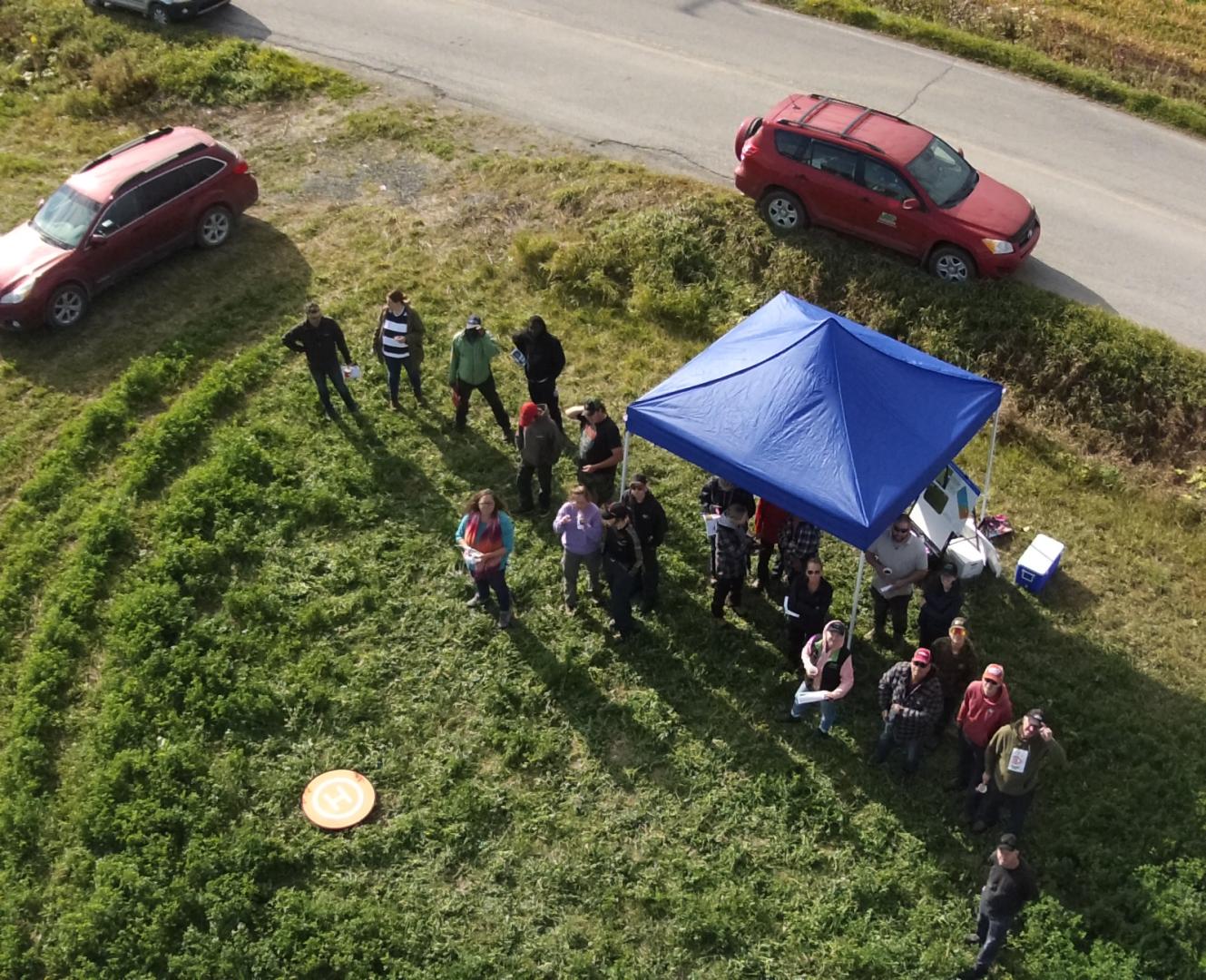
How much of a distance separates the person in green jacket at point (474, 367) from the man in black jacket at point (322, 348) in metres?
1.40

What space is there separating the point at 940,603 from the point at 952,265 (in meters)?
6.61

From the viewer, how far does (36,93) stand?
20734mm

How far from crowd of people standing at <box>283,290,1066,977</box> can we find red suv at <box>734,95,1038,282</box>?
531cm

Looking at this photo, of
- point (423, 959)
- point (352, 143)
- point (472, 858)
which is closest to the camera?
point (423, 959)

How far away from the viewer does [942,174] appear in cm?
1465

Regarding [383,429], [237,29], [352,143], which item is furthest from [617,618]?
[237,29]

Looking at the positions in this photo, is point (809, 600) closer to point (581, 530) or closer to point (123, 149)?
point (581, 530)

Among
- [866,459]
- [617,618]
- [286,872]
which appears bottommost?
[286,872]

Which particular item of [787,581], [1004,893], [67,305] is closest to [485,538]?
[787,581]

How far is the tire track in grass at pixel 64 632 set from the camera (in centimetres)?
874

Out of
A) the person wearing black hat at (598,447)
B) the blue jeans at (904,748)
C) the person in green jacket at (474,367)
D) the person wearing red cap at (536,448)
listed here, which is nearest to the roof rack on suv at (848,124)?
the person in green jacket at (474,367)

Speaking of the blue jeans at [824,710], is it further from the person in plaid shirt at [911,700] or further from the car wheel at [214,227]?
the car wheel at [214,227]

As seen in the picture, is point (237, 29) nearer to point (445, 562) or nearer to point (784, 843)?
point (445, 562)

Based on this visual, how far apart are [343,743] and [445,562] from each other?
2356 millimetres
